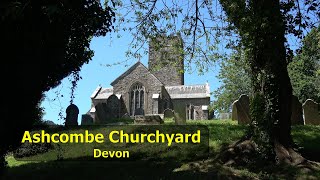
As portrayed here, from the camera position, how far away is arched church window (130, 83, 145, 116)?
44344 mm

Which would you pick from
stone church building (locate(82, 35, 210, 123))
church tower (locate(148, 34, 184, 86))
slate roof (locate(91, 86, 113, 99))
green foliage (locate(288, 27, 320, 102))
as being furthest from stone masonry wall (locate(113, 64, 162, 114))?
church tower (locate(148, 34, 184, 86))

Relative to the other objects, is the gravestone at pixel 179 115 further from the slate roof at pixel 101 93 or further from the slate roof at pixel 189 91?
the slate roof at pixel 101 93

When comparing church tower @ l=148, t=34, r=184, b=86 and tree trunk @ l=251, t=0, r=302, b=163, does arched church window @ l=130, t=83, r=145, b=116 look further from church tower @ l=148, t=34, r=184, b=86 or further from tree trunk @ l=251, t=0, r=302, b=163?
tree trunk @ l=251, t=0, r=302, b=163

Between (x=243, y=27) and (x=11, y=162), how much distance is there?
A: 31.7ft

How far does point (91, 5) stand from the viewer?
805cm

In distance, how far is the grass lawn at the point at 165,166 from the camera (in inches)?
315

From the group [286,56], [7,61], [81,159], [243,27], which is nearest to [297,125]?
[286,56]

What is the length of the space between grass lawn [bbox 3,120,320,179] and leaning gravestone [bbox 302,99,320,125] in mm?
2282

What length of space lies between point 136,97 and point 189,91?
8102mm

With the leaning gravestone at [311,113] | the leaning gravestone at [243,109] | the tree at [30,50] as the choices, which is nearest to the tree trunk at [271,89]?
the tree at [30,50]

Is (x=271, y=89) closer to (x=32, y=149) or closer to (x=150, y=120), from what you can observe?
(x=150, y=120)

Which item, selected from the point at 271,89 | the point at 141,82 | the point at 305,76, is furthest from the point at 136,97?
the point at 271,89

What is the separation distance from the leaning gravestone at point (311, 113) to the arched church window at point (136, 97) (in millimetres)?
30718

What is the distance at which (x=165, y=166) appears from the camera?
9.15 metres
